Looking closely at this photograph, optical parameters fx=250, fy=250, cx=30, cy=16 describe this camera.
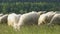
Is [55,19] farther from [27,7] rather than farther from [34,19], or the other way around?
[27,7]

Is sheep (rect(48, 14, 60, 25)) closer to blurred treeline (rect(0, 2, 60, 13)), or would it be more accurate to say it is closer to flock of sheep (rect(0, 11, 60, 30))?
flock of sheep (rect(0, 11, 60, 30))

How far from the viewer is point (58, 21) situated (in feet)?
30.0

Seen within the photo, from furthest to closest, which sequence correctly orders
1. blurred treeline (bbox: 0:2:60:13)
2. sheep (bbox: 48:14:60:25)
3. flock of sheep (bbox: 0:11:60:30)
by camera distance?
blurred treeline (bbox: 0:2:60:13) → sheep (bbox: 48:14:60:25) → flock of sheep (bbox: 0:11:60:30)

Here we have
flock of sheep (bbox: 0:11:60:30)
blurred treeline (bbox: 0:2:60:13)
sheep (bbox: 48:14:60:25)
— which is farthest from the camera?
blurred treeline (bbox: 0:2:60:13)

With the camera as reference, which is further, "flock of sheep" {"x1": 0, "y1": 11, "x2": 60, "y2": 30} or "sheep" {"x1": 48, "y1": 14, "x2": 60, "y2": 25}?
"sheep" {"x1": 48, "y1": 14, "x2": 60, "y2": 25}

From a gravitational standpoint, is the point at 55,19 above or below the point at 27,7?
above

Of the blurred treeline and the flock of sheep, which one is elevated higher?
the flock of sheep

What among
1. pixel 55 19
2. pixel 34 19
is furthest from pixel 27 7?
pixel 34 19

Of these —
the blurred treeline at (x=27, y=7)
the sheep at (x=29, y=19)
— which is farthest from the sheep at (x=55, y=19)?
the blurred treeline at (x=27, y=7)

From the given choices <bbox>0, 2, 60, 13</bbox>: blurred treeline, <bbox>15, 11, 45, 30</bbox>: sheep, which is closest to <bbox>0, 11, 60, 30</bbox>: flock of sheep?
<bbox>15, 11, 45, 30</bbox>: sheep

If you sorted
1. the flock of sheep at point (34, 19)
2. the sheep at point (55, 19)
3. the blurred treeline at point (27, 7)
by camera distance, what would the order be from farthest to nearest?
the blurred treeline at point (27, 7), the sheep at point (55, 19), the flock of sheep at point (34, 19)

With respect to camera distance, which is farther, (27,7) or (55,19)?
(27,7)

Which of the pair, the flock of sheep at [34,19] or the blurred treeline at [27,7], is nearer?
the flock of sheep at [34,19]

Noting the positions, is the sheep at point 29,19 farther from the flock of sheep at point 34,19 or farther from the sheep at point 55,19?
the sheep at point 55,19
